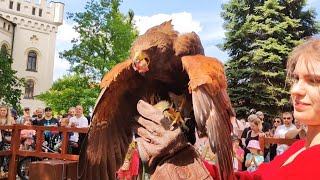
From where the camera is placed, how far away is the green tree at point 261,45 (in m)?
16.4

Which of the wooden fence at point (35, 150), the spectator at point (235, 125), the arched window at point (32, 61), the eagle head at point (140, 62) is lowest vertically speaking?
the wooden fence at point (35, 150)

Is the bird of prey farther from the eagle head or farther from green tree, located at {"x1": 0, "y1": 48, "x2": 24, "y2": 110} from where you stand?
green tree, located at {"x1": 0, "y1": 48, "x2": 24, "y2": 110}

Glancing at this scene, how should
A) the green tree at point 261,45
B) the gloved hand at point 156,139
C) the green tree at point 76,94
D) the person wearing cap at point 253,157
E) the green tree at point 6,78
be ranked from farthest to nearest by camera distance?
the green tree at point 76,94, the green tree at point 261,45, the green tree at point 6,78, the person wearing cap at point 253,157, the gloved hand at point 156,139

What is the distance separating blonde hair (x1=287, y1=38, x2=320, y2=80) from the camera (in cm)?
126

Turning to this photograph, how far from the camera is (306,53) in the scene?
128cm

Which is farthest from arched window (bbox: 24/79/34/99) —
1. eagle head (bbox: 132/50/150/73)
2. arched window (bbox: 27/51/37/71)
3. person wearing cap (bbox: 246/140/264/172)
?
eagle head (bbox: 132/50/150/73)

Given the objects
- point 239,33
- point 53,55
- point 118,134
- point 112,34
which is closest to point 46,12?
point 53,55

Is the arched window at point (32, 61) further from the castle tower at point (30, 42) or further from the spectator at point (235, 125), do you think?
the spectator at point (235, 125)

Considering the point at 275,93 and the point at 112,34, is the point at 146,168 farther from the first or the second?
the point at 112,34

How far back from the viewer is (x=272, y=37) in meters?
17.5

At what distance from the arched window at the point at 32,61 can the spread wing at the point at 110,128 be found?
32237 mm

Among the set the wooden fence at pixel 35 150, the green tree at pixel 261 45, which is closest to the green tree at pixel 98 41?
the green tree at pixel 261 45

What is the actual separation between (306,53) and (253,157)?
348 cm

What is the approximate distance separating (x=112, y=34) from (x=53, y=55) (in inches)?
650
